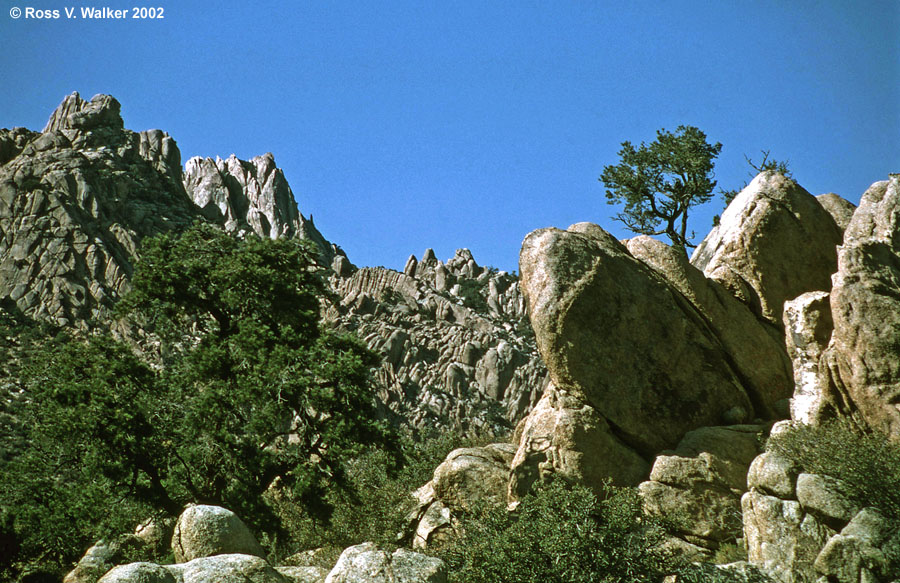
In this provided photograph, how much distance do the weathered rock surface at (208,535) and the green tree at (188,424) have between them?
15.5 ft

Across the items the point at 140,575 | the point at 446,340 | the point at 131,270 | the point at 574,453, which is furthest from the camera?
the point at 131,270

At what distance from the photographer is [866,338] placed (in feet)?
53.1

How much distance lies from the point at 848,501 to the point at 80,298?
101m

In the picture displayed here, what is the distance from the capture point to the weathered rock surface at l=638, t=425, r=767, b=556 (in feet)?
58.2

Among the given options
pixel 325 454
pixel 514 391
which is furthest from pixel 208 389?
pixel 514 391

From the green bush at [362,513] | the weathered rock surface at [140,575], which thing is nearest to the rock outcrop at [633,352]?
the green bush at [362,513]

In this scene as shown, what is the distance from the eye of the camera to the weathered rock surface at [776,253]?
22297 mm

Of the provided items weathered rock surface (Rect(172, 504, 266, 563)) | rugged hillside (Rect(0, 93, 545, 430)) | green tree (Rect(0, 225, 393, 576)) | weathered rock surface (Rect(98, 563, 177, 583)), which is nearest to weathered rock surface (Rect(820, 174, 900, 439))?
green tree (Rect(0, 225, 393, 576))

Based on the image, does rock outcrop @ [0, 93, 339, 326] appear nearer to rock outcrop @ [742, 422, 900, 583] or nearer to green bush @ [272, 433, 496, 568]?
green bush @ [272, 433, 496, 568]

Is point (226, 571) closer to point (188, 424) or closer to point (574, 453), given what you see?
point (574, 453)

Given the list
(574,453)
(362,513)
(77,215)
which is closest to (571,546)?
(574,453)

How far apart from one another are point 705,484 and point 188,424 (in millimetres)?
13648

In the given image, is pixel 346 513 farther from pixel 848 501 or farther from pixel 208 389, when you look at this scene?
pixel 848 501

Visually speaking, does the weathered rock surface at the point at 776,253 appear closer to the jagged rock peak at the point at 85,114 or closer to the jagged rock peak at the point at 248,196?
the jagged rock peak at the point at 248,196
